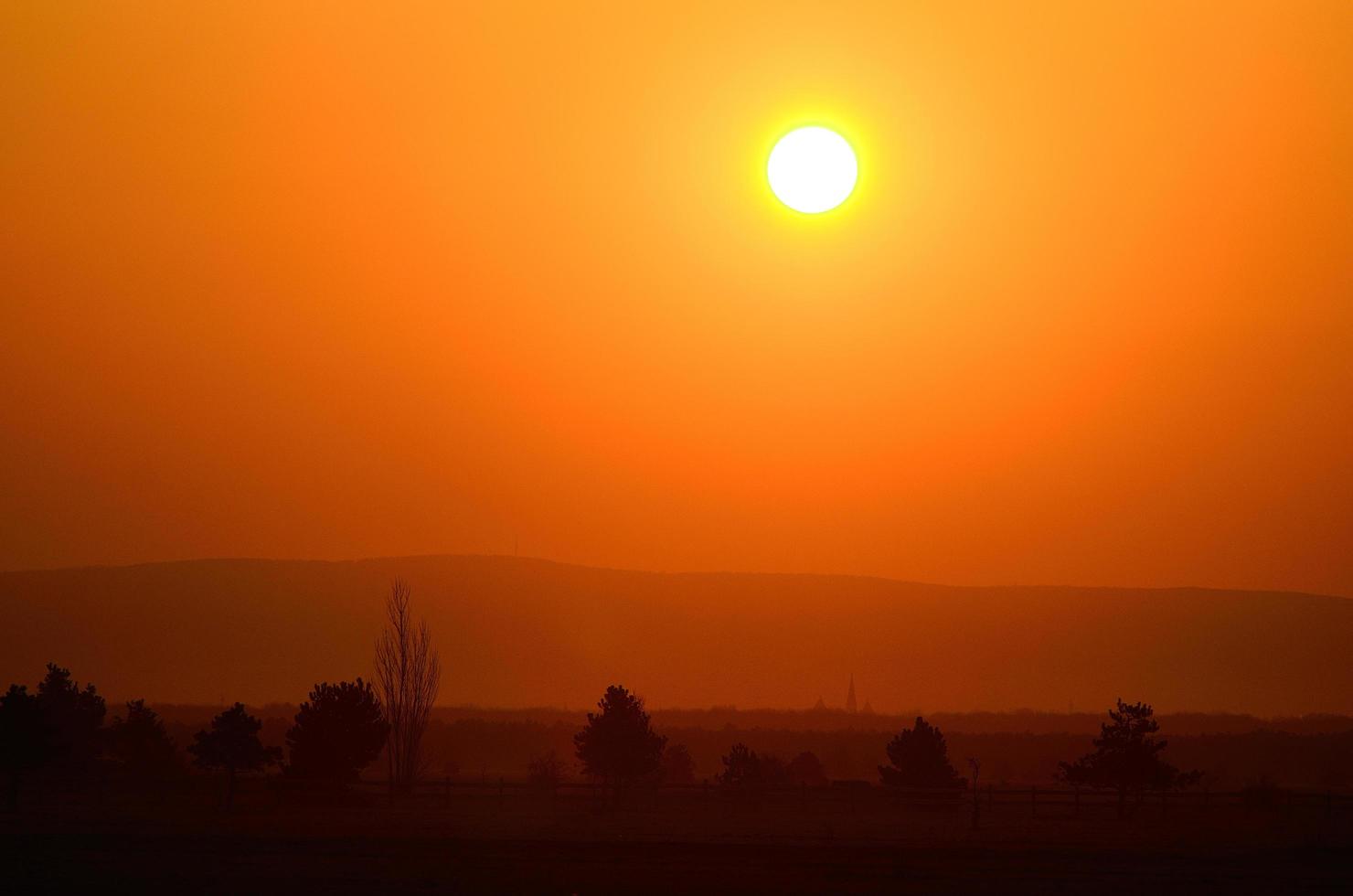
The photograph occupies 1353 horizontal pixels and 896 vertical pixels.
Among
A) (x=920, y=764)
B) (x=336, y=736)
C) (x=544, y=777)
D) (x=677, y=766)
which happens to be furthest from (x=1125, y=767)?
(x=336, y=736)

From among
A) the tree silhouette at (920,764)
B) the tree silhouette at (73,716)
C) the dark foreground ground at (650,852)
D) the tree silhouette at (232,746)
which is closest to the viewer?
the dark foreground ground at (650,852)

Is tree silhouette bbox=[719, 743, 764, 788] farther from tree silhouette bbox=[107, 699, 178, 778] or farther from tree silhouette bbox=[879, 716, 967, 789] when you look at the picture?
tree silhouette bbox=[107, 699, 178, 778]

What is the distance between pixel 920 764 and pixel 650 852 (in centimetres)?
2168

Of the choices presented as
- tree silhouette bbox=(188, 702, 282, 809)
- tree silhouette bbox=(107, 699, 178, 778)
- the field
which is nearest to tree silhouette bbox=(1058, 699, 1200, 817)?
the field

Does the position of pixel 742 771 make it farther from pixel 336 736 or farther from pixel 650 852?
pixel 650 852

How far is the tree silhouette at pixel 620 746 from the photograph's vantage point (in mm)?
58781

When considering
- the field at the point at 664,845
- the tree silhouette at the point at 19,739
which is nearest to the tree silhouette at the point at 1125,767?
the field at the point at 664,845

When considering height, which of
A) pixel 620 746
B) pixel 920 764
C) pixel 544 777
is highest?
pixel 620 746

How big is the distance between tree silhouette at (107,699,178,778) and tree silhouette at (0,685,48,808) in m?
10.0

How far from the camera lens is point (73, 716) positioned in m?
62.5

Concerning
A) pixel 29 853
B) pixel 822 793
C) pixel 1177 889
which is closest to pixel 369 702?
pixel 822 793

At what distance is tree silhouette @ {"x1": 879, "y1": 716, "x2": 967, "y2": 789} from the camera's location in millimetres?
57906

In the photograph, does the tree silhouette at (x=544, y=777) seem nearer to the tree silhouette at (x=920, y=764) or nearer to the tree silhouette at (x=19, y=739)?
the tree silhouette at (x=920, y=764)

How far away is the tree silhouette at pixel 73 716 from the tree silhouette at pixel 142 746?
1.30m
